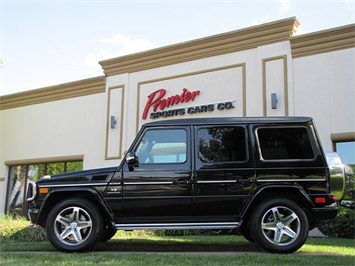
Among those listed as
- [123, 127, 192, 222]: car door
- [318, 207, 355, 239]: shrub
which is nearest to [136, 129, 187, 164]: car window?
[123, 127, 192, 222]: car door

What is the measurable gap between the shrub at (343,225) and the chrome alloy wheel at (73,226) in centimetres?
675

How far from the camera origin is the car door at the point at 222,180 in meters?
6.25

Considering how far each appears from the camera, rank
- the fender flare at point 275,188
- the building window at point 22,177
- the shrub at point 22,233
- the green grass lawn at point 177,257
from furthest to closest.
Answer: the building window at point 22,177, the shrub at point 22,233, the fender flare at point 275,188, the green grass lawn at point 177,257

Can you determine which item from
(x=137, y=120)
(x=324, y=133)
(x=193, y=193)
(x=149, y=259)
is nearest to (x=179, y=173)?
(x=193, y=193)

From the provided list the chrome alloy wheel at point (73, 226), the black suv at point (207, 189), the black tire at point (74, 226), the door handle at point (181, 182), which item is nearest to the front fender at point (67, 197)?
the black suv at point (207, 189)

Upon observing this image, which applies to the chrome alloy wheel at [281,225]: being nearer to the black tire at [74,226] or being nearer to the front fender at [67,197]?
the front fender at [67,197]

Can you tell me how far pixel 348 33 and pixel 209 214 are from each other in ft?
26.3

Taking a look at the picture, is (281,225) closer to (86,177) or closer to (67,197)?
(86,177)

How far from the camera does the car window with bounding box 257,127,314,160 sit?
6367 mm

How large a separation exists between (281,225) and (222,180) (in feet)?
3.51

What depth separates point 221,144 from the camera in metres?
6.53

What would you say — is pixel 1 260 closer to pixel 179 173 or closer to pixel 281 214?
pixel 179 173

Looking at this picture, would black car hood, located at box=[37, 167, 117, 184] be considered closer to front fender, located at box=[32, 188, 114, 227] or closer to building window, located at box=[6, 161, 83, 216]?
front fender, located at box=[32, 188, 114, 227]

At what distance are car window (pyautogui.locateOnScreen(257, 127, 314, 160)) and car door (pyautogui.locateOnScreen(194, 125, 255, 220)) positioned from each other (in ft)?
0.90
